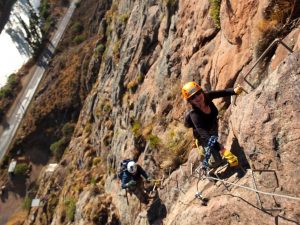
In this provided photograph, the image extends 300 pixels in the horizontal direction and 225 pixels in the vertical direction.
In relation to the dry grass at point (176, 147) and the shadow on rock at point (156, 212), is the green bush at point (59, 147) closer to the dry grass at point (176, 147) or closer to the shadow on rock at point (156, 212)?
the dry grass at point (176, 147)

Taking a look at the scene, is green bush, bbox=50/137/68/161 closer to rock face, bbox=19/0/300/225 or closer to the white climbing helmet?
rock face, bbox=19/0/300/225

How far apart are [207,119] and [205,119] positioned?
0.08 metres

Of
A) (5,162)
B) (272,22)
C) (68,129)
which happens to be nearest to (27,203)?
(68,129)

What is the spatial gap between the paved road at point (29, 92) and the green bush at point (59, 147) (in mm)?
12250

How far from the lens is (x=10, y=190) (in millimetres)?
60375

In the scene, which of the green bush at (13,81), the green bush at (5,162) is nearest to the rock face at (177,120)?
the green bush at (5,162)

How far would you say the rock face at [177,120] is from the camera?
9.59 m

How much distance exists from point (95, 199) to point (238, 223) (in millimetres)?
19411

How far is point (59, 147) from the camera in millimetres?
58156

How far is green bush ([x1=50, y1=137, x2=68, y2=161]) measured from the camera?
57.8 metres

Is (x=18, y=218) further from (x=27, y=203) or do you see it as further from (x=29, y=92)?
(x=29, y=92)

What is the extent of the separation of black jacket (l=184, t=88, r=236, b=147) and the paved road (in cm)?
5949

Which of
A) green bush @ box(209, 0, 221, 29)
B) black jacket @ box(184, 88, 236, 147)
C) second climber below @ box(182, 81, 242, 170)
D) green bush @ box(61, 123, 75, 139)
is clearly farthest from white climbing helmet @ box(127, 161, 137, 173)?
green bush @ box(61, 123, 75, 139)

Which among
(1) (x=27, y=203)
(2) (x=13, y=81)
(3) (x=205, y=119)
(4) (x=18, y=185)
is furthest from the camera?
(2) (x=13, y=81)
